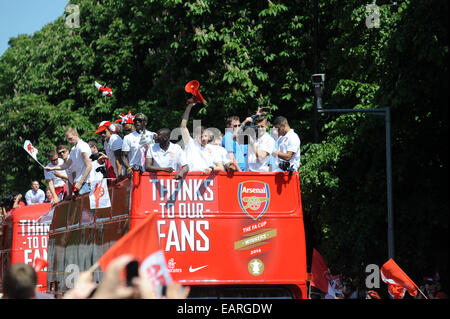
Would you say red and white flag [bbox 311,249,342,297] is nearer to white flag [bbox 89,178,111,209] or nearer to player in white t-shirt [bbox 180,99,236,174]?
player in white t-shirt [bbox 180,99,236,174]

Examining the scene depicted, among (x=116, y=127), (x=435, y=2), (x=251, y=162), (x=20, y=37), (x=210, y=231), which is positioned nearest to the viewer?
(x=210, y=231)

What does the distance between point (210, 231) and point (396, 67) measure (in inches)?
361

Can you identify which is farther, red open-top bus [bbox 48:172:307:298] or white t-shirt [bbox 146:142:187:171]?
white t-shirt [bbox 146:142:187:171]

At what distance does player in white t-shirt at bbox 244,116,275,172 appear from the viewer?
1362 cm

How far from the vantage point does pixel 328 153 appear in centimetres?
2319

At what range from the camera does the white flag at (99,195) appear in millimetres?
13354

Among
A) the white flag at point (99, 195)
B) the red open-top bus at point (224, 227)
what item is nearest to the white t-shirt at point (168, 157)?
the red open-top bus at point (224, 227)

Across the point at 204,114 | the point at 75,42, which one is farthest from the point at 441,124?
the point at 75,42

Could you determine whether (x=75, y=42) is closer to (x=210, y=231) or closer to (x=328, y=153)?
(x=328, y=153)

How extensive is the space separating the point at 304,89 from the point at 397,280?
Result: 43.9 ft

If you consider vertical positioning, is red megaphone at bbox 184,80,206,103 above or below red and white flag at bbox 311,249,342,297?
above

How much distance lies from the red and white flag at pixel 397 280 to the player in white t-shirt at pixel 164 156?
12.5ft

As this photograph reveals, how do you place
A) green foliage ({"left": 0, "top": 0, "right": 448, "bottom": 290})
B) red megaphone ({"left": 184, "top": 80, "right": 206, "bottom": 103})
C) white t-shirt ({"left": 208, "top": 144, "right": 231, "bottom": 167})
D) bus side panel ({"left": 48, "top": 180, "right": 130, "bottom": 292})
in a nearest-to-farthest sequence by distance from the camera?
bus side panel ({"left": 48, "top": 180, "right": 130, "bottom": 292}) → white t-shirt ({"left": 208, "top": 144, "right": 231, "bottom": 167}) → red megaphone ({"left": 184, "top": 80, "right": 206, "bottom": 103}) → green foliage ({"left": 0, "top": 0, "right": 448, "bottom": 290})

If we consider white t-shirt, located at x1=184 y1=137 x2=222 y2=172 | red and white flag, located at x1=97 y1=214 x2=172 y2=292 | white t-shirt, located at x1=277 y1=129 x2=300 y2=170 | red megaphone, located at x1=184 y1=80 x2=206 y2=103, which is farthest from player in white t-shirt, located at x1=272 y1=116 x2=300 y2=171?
red and white flag, located at x1=97 y1=214 x2=172 y2=292
